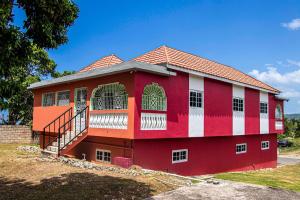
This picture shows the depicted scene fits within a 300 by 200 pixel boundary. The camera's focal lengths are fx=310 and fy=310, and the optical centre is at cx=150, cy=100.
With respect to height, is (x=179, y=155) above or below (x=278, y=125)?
below

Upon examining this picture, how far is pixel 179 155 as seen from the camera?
56.2 feet

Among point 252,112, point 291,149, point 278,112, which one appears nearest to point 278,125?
point 278,112

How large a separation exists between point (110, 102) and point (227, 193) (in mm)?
7529

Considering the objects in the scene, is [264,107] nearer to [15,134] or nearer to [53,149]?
[53,149]

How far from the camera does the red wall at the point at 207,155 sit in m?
15.2

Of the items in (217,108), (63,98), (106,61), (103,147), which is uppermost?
(106,61)

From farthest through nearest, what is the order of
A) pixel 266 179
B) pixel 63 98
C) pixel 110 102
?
1. pixel 63 98
2. pixel 110 102
3. pixel 266 179

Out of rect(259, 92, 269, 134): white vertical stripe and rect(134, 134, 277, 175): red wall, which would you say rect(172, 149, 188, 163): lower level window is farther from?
rect(259, 92, 269, 134): white vertical stripe

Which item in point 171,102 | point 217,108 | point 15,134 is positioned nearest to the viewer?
point 171,102

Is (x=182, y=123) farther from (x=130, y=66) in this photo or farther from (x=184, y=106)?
(x=130, y=66)

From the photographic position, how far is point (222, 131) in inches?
766

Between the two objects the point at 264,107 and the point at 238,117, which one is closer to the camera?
the point at 238,117

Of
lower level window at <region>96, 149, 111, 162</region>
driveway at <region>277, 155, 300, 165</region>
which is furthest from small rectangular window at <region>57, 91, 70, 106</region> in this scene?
driveway at <region>277, 155, 300, 165</region>

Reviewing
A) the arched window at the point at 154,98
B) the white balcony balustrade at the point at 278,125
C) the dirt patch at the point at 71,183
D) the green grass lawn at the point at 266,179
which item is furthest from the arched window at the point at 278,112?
the dirt patch at the point at 71,183
